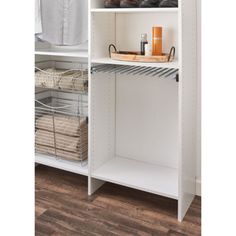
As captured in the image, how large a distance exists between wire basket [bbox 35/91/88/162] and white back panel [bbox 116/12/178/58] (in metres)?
0.62

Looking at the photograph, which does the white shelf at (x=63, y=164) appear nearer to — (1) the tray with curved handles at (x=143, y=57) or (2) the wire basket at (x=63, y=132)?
(2) the wire basket at (x=63, y=132)

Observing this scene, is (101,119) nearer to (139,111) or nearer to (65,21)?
(139,111)

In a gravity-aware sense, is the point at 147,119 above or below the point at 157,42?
below

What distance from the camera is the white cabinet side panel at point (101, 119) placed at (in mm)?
2152

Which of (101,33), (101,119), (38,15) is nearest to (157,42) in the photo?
(101,33)

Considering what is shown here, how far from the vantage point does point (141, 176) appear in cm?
215

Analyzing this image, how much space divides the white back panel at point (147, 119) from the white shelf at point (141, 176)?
84mm

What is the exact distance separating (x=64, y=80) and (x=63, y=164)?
2.01 feet

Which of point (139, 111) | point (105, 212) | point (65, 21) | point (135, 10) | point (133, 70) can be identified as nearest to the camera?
point (135, 10)

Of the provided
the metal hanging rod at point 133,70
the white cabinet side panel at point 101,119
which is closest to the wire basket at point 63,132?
the white cabinet side panel at point 101,119

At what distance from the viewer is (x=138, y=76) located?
2.29m

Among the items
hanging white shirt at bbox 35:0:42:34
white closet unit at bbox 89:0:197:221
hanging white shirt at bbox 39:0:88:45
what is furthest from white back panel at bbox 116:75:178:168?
hanging white shirt at bbox 35:0:42:34
